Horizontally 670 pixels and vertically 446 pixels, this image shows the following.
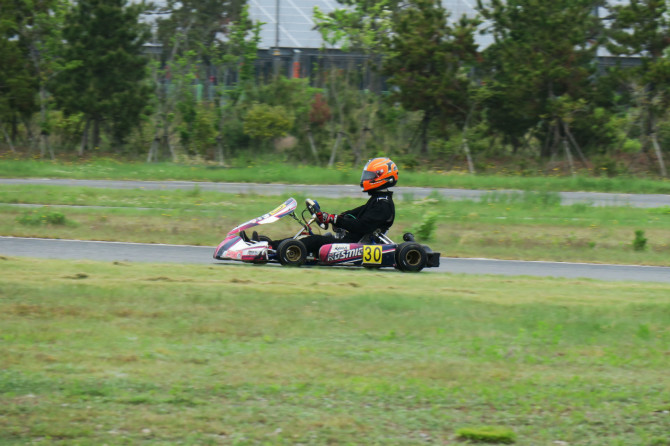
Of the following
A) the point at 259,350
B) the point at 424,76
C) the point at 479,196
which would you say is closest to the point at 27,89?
the point at 424,76

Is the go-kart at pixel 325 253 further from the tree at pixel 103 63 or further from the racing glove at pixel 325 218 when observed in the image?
the tree at pixel 103 63

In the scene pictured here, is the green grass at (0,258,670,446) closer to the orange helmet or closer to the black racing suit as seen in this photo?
the black racing suit

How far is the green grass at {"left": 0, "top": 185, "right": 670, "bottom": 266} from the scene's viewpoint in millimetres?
15633

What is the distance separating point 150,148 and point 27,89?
504 cm

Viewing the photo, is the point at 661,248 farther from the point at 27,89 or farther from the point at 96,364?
the point at 27,89

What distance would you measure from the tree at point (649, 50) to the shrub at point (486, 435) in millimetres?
25892

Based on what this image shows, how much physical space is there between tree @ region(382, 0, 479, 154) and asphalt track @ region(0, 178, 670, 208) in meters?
5.62

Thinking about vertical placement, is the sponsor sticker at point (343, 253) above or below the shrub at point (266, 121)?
below

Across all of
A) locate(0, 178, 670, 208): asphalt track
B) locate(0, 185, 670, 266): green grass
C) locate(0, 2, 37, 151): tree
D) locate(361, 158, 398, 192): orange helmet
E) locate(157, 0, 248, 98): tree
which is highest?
locate(157, 0, 248, 98): tree

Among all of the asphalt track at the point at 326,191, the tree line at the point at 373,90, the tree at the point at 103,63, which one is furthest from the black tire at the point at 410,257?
the tree at the point at 103,63

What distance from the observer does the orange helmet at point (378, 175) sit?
12281 mm

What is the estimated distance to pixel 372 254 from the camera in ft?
40.2

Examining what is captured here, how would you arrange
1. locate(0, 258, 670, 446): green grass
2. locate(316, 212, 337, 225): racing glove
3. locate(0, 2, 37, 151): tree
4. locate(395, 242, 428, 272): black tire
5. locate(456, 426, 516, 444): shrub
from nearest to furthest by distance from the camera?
1. locate(456, 426, 516, 444): shrub
2. locate(0, 258, 670, 446): green grass
3. locate(316, 212, 337, 225): racing glove
4. locate(395, 242, 428, 272): black tire
5. locate(0, 2, 37, 151): tree

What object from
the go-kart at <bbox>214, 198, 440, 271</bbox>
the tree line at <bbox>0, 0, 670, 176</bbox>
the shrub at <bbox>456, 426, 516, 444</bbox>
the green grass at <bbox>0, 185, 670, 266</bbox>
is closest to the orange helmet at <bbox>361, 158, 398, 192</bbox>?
the go-kart at <bbox>214, 198, 440, 271</bbox>
